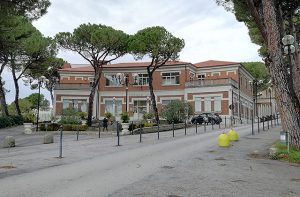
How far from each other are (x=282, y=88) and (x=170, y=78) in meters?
44.0

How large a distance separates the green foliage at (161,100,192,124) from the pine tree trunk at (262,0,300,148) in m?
25.2

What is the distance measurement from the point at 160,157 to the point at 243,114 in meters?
50.0

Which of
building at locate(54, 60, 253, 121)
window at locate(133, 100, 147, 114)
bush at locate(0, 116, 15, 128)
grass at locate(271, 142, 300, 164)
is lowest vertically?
grass at locate(271, 142, 300, 164)

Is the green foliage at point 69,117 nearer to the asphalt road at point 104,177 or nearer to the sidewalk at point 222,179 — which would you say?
the asphalt road at point 104,177

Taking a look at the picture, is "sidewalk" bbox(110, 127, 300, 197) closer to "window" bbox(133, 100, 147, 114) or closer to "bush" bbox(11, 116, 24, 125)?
"bush" bbox(11, 116, 24, 125)

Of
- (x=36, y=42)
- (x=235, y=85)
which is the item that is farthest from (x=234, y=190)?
(x=235, y=85)

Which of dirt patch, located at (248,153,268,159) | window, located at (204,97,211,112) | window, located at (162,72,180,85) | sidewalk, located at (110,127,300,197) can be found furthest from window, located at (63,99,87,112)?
sidewalk, located at (110,127,300,197)

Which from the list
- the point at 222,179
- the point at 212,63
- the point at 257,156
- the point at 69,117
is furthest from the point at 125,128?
the point at 212,63

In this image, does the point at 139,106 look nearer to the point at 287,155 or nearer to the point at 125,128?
the point at 125,128

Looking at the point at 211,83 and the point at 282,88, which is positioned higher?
the point at 211,83

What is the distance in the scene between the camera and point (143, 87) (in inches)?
2403

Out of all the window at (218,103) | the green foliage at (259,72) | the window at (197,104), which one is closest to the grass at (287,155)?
the window at (218,103)

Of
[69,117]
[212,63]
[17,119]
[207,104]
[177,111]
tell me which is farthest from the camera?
[212,63]

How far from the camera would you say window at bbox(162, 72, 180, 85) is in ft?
194
